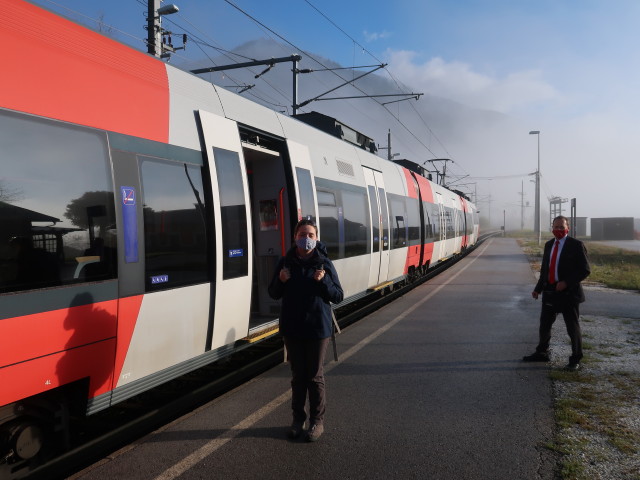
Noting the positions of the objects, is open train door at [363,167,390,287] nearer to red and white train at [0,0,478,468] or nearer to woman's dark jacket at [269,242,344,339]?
red and white train at [0,0,478,468]

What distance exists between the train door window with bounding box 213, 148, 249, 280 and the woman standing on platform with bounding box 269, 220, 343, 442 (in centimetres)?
104

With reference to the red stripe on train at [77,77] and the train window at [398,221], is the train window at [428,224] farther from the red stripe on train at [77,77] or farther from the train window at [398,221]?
the red stripe on train at [77,77]

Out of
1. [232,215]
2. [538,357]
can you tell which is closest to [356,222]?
[538,357]

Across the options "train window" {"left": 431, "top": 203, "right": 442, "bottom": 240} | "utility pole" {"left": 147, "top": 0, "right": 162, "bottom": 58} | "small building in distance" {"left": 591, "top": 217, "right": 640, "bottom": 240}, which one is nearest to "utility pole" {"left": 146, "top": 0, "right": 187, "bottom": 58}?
"utility pole" {"left": 147, "top": 0, "right": 162, "bottom": 58}

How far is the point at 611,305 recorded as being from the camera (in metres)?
10.7

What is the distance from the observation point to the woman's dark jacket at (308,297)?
3.97m

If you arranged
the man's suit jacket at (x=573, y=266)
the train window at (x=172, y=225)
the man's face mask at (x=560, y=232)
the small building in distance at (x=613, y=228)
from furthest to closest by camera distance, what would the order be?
the small building in distance at (x=613, y=228)
the man's face mask at (x=560, y=232)
the man's suit jacket at (x=573, y=266)
the train window at (x=172, y=225)

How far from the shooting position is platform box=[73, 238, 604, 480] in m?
3.54

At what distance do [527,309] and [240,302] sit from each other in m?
7.19

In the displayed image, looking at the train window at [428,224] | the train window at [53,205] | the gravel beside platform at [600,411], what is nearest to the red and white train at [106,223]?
the train window at [53,205]

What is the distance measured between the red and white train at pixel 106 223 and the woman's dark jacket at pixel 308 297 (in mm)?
1031

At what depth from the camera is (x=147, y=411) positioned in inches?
186

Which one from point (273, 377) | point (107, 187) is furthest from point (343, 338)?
point (107, 187)

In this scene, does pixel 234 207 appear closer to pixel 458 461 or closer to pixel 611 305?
pixel 458 461
